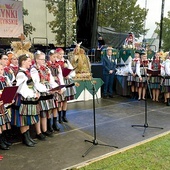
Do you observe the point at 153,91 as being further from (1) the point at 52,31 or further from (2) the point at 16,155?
(1) the point at 52,31

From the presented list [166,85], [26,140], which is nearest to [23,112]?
[26,140]

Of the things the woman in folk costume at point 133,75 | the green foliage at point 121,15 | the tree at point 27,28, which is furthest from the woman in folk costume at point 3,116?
the green foliage at point 121,15

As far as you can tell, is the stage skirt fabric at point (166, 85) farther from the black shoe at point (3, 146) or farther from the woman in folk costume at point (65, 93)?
the black shoe at point (3, 146)

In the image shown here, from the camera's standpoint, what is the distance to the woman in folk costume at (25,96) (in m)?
3.27

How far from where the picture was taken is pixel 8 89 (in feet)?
9.32

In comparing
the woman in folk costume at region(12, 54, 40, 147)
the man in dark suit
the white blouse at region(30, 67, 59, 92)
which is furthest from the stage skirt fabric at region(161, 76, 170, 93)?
the woman in folk costume at region(12, 54, 40, 147)

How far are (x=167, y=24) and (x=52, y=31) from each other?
41.4ft

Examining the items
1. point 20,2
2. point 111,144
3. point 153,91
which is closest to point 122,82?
point 153,91

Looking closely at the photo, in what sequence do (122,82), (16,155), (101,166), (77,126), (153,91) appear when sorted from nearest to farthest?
(101,166) → (16,155) → (77,126) → (153,91) → (122,82)

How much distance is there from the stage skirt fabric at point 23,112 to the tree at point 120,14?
58.4 ft

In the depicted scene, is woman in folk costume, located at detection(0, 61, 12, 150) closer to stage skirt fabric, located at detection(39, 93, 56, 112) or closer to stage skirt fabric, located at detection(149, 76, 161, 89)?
stage skirt fabric, located at detection(39, 93, 56, 112)

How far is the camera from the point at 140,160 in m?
2.92

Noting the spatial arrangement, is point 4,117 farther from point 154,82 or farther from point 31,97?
point 154,82

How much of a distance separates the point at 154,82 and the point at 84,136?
3.37 metres
